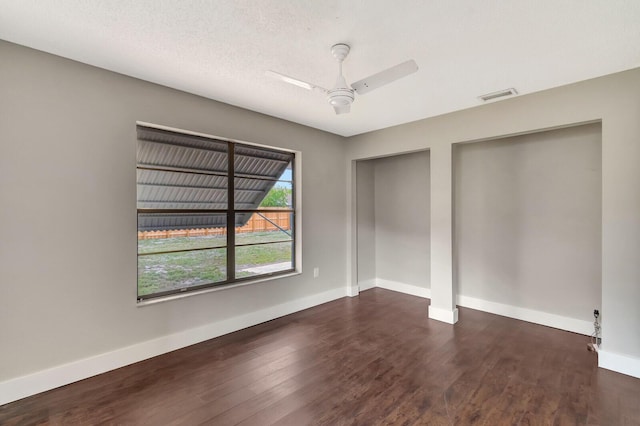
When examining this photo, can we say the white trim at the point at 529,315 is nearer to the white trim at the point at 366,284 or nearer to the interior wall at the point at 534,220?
the interior wall at the point at 534,220

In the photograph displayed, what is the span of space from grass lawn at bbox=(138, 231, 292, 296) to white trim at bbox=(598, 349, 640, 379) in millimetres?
3524

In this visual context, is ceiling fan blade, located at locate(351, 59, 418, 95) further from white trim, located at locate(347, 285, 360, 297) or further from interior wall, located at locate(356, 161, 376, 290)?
white trim, located at locate(347, 285, 360, 297)

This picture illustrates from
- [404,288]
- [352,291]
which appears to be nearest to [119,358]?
[352,291]

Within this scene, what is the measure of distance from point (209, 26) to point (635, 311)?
13.3 feet

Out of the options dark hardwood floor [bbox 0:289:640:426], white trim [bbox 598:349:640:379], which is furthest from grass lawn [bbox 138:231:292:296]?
white trim [bbox 598:349:640:379]

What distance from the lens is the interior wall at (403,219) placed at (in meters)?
4.71

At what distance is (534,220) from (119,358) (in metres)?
4.76

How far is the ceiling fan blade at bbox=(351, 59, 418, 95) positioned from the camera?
1.85 m

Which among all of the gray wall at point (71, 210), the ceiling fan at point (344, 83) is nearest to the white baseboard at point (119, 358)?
the gray wall at point (71, 210)

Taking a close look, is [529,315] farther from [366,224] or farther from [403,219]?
[366,224]

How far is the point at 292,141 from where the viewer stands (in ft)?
13.2

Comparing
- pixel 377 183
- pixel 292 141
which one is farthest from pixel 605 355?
pixel 292 141

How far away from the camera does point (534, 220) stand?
3.62 m

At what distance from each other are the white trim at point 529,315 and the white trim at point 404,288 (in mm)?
527
